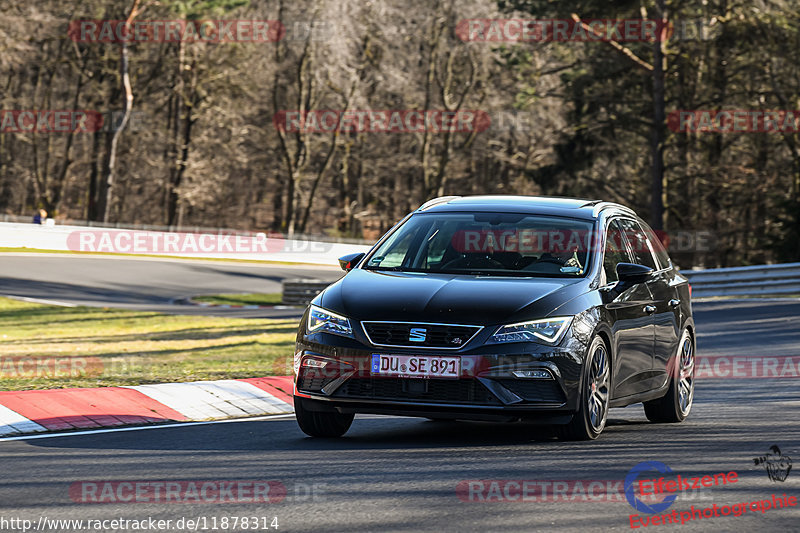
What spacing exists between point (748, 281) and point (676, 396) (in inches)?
711

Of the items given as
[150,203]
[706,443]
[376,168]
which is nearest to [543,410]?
[706,443]

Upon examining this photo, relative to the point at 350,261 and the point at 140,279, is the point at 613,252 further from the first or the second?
the point at 140,279

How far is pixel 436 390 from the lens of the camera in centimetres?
740

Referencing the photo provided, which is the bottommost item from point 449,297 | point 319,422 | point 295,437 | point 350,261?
point 295,437

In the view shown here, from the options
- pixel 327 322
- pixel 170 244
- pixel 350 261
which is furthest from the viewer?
pixel 170 244

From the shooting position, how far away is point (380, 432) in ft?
28.2

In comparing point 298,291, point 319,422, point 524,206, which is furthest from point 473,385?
point 298,291

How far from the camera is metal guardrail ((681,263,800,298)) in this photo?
2598 cm

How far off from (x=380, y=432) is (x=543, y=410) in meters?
1.53

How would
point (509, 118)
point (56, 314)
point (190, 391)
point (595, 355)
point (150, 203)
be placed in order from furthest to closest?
point (150, 203)
point (509, 118)
point (56, 314)
point (190, 391)
point (595, 355)

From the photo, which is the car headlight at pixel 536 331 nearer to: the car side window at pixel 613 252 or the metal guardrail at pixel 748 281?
the car side window at pixel 613 252

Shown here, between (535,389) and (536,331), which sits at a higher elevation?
(536,331)

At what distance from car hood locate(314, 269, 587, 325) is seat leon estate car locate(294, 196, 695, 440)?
0.01m

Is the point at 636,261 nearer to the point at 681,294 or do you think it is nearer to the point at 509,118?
the point at 681,294
